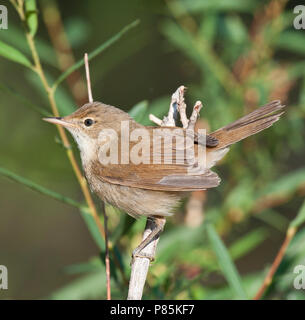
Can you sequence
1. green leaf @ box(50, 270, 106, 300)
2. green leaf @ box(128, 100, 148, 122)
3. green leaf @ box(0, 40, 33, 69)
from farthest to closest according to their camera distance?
green leaf @ box(50, 270, 106, 300) → green leaf @ box(128, 100, 148, 122) → green leaf @ box(0, 40, 33, 69)

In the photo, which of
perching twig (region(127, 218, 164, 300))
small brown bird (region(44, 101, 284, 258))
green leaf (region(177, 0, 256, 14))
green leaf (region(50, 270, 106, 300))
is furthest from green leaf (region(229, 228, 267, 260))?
green leaf (region(177, 0, 256, 14))

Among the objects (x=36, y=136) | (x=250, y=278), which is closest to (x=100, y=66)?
(x=36, y=136)

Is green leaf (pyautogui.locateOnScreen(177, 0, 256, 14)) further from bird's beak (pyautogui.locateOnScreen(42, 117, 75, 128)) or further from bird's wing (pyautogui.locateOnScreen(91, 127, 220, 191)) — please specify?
bird's beak (pyautogui.locateOnScreen(42, 117, 75, 128))

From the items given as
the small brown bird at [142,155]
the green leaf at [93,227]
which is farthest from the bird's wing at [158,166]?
the green leaf at [93,227]

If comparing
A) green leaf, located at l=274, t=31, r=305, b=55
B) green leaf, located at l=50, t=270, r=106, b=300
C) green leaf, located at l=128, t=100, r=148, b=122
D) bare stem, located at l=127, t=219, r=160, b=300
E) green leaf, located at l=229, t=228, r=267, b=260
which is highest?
green leaf, located at l=274, t=31, r=305, b=55

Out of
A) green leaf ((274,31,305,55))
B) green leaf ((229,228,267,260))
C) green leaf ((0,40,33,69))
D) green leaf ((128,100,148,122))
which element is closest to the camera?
green leaf ((0,40,33,69))

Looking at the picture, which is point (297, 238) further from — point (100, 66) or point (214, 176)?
point (100, 66)

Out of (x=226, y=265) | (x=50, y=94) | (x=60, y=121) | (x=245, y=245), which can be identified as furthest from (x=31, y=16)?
(x=245, y=245)

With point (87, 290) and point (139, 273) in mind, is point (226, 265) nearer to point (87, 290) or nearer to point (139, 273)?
point (139, 273)
